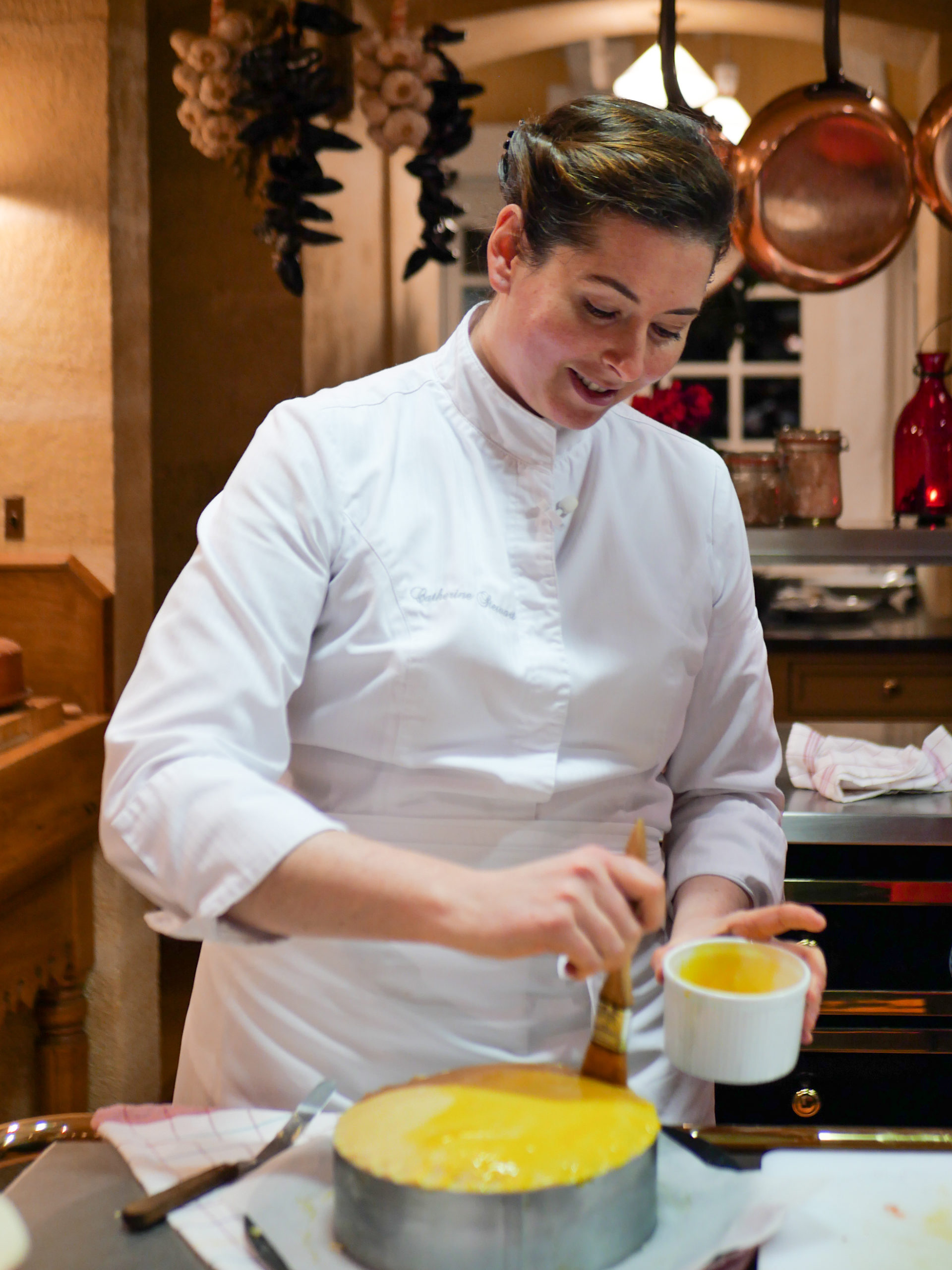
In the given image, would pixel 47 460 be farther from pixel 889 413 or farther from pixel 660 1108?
pixel 889 413

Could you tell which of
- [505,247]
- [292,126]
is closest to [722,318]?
[292,126]

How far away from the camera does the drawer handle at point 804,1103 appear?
70.5 inches

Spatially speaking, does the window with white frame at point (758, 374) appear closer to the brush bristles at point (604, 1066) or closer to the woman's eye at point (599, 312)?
the woman's eye at point (599, 312)

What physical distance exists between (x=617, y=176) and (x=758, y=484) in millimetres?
1446

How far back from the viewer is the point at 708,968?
945 mm

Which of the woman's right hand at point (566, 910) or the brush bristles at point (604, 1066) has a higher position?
the woman's right hand at point (566, 910)

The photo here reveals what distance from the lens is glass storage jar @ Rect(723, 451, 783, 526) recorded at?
2.44 metres

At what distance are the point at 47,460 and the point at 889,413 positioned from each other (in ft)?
12.7

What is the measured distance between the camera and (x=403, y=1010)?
114 cm

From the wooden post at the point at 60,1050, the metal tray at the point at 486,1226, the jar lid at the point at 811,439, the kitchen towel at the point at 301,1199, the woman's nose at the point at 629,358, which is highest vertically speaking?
the jar lid at the point at 811,439

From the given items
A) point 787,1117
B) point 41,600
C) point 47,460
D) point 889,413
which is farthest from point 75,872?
point 889,413

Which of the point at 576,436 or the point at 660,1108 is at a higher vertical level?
the point at 576,436

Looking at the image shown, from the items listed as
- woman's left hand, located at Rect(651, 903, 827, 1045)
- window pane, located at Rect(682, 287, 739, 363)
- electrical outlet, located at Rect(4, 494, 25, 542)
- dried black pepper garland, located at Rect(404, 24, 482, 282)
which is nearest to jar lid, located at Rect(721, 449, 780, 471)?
dried black pepper garland, located at Rect(404, 24, 482, 282)

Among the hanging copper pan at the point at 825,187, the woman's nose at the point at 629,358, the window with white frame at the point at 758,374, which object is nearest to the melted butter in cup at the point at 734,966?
the woman's nose at the point at 629,358
